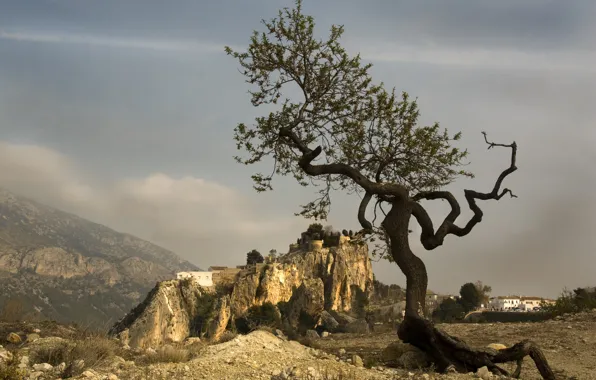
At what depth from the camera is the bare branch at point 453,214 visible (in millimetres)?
13945

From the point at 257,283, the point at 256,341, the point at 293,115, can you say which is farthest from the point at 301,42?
the point at 257,283

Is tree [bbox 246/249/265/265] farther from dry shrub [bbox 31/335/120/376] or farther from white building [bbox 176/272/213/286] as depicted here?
dry shrub [bbox 31/335/120/376]

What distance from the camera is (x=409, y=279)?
13.1 m

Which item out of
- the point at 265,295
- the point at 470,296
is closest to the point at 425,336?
the point at 470,296

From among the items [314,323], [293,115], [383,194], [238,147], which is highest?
[293,115]

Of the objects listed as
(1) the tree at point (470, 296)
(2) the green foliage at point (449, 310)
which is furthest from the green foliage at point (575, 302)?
(1) the tree at point (470, 296)

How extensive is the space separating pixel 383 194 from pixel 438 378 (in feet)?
18.6

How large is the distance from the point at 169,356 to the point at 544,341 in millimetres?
11617

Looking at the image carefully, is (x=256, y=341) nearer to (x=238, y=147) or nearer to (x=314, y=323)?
(x=238, y=147)

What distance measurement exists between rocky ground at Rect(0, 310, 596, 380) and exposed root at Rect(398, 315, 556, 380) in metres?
0.39

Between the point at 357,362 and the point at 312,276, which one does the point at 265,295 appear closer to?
the point at 312,276

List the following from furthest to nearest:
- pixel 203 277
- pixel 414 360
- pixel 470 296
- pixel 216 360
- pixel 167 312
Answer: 1. pixel 203 277
2. pixel 167 312
3. pixel 470 296
4. pixel 414 360
5. pixel 216 360

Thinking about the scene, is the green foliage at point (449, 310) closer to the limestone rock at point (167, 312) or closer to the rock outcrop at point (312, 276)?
the rock outcrop at point (312, 276)

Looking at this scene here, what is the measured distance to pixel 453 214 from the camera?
46.6 feet
